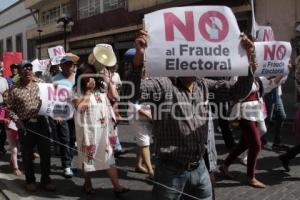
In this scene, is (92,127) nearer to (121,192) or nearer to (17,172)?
(121,192)

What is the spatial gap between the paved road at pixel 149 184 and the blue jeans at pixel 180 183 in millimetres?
2221

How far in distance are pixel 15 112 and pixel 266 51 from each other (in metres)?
3.19

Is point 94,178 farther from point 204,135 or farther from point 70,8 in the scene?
point 70,8

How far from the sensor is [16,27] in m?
42.0

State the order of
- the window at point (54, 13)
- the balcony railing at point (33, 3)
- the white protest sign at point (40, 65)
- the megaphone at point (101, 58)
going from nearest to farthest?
the megaphone at point (101, 58), the white protest sign at point (40, 65), the window at point (54, 13), the balcony railing at point (33, 3)

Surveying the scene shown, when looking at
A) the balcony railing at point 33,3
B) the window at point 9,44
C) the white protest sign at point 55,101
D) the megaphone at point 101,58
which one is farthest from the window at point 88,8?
the megaphone at point 101,58

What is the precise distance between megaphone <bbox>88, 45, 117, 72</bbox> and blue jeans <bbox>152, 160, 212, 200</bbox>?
2805 millimetres

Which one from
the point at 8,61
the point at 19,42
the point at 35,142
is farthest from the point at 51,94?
the point at 19,42

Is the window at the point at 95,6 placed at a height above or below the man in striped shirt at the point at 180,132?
above

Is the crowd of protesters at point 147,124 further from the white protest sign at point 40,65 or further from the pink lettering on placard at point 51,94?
the white protest sign at point 40,65

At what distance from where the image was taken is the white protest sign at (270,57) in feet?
16.7

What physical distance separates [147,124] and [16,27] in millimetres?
37526

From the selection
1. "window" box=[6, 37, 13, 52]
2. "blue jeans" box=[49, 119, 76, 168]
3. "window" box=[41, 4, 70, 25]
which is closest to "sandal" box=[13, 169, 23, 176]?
"blue jeans" box=[49, 119, 76, 168]

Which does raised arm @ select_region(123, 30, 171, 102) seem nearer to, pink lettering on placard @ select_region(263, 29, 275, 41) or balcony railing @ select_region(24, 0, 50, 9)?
pink lettering on placard @ select_region(263, 29, 275, 41)
